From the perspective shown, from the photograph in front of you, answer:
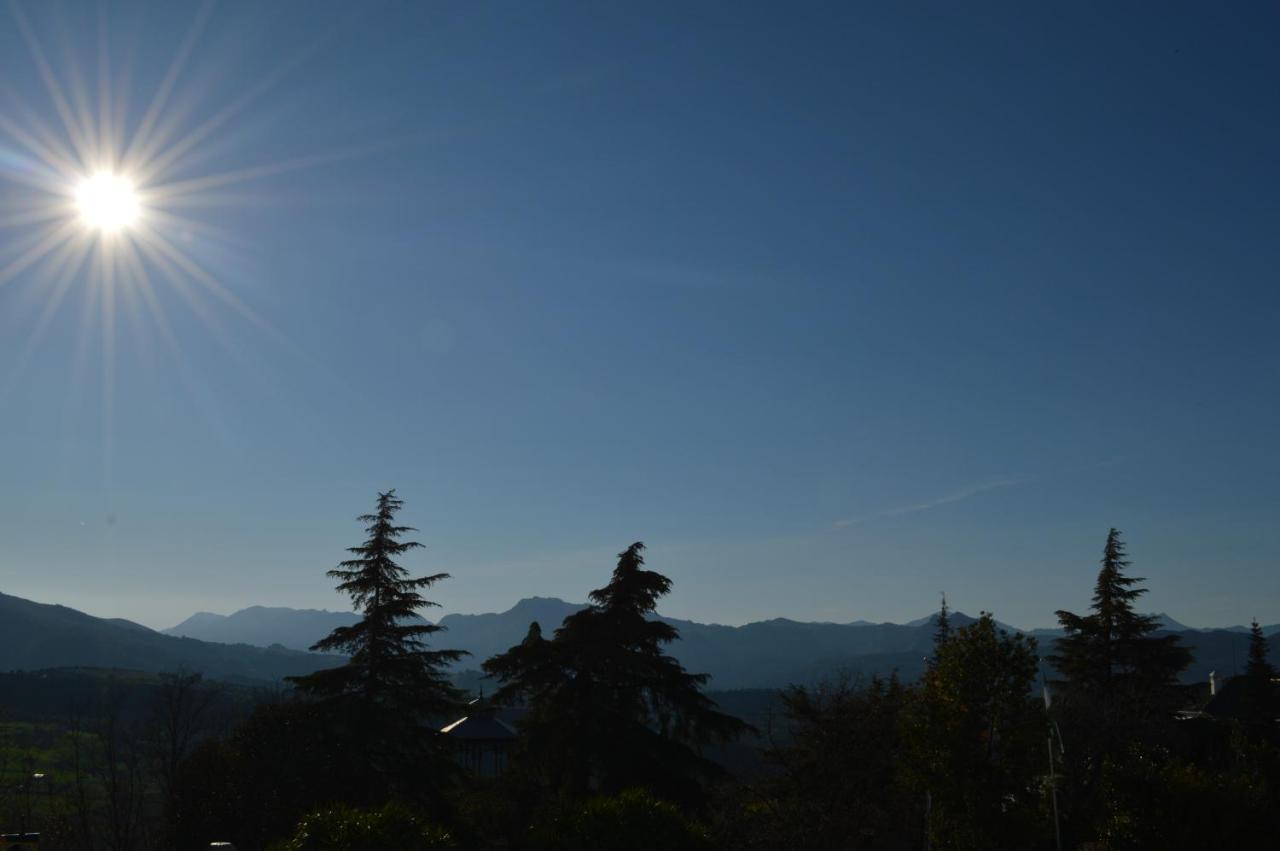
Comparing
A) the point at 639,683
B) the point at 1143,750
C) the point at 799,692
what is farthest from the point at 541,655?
the point at 1143,750

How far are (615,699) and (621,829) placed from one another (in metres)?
11.3

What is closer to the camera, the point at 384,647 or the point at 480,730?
the point at 384,647

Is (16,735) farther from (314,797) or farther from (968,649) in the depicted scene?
(968,649)

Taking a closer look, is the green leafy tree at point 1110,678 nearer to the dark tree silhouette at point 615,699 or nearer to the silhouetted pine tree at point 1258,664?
the silhouetted pine tree at point 1258,664

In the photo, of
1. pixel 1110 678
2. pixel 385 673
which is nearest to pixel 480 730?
pixel 385 673

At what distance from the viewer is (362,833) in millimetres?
13273

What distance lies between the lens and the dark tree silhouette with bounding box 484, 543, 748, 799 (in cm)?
2512

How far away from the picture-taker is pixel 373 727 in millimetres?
24438

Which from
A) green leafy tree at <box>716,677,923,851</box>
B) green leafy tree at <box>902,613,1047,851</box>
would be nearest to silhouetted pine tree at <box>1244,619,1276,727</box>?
green leafy tree at <box>716,677,923,851</box>

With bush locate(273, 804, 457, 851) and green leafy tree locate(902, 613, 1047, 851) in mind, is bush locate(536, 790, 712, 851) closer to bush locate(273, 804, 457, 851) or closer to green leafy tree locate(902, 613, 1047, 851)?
bush locate(273, 804, 457, 851)

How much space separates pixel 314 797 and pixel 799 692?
13192 millimetres

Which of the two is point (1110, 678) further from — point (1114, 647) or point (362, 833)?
point (362, 833)

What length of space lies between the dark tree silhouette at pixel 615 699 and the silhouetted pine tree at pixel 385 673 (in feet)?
7.55

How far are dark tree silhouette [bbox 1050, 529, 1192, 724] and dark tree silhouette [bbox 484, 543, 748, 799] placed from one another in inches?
835
